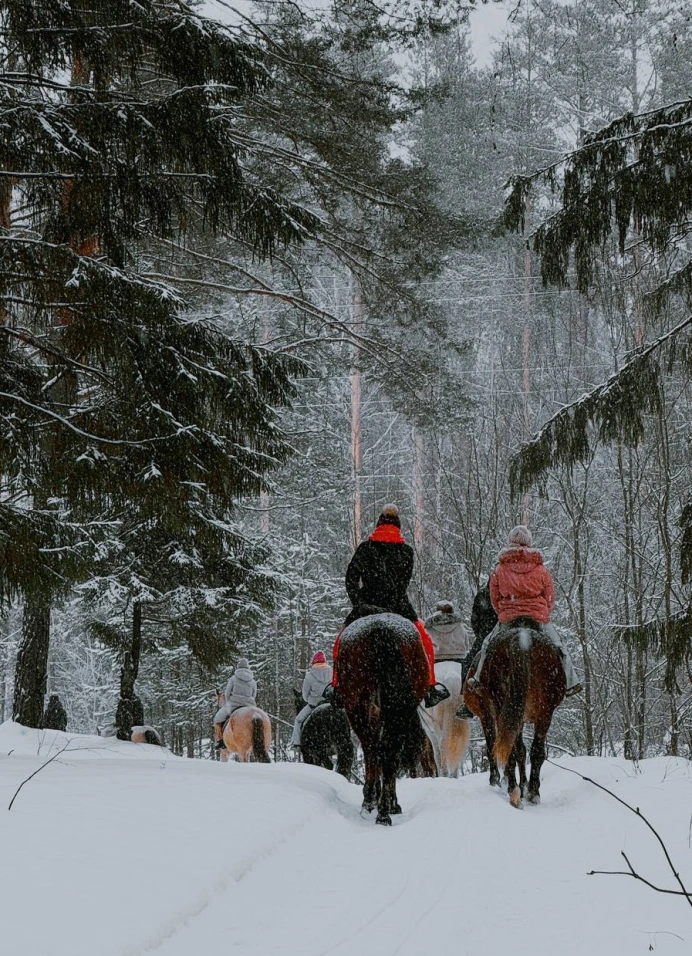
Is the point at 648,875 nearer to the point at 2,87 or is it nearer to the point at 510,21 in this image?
the point at 510,21

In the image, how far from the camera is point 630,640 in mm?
8781

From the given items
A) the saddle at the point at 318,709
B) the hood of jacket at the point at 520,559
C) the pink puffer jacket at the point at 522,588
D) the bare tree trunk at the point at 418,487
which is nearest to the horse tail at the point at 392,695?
the pink puffer jacket at the point at 522,588

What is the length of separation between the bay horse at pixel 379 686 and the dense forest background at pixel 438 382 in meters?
1.86

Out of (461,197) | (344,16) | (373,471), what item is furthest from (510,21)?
(373,471)

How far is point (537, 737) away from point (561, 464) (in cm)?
244

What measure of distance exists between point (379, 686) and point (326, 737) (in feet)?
18.1

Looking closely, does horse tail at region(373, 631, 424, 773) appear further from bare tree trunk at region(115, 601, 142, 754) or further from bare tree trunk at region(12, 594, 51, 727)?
bare tree trunk at region(115, 601, 142, 754)

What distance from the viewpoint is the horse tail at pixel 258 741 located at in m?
14.5

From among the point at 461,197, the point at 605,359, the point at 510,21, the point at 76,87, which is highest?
the point at 461,197

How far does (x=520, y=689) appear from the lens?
759 cm

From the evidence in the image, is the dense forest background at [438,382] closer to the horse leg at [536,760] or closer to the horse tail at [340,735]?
the horse leg at [536,760]

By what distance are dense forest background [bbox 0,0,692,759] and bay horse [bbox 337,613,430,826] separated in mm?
1856

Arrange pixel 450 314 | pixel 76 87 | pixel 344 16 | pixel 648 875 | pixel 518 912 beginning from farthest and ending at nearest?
pixel 450 314 < pixel 344 16 < pixel 76 87 < pixel 648 875 < pixel 518 912

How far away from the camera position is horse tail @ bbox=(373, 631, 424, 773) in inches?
278
